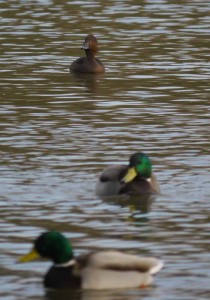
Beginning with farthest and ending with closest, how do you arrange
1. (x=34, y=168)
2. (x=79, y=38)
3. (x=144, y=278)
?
(x=79, y=38)
(x=34, y=168)
(x=144, y=278)

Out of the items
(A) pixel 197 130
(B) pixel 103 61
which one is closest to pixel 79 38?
(B) pixel 103 61

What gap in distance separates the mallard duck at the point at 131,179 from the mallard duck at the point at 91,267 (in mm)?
3710

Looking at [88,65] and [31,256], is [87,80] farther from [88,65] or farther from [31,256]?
[31,256]

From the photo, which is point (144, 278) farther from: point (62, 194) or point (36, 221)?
point (62, 194)

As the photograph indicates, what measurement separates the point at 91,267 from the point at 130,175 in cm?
426

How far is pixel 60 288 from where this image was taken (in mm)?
12406

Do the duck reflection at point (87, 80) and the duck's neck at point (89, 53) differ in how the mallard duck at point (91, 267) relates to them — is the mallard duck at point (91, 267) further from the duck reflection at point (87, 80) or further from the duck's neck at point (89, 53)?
the duck's neck at point (89, 53)

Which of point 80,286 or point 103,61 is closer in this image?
point 80,286

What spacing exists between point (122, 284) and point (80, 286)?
0.37 meters

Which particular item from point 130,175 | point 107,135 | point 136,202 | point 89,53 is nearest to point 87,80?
point 89,53

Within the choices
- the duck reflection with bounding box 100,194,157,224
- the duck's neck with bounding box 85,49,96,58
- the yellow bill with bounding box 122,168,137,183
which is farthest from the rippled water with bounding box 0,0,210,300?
the duck's neck with bounding box 85,49,96,58

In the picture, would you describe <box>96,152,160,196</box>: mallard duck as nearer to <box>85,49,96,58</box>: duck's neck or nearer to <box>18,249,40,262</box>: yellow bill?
<box>18,249,40,262</box>: yellow bill

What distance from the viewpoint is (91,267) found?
12.2 metres

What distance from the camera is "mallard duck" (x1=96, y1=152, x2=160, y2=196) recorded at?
16203 mm
